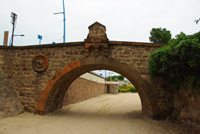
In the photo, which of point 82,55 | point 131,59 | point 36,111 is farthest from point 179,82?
point 36,111

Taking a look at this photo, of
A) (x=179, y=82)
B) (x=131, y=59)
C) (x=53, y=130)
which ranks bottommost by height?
(x=53, y=130)

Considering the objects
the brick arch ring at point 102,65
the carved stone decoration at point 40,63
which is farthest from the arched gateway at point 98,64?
the carved stone decoration at point 40,63

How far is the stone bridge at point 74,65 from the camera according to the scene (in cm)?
617

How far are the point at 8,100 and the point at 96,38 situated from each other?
477cm

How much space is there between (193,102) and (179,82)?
33.1 inches

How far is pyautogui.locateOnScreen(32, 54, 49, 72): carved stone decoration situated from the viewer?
686cm

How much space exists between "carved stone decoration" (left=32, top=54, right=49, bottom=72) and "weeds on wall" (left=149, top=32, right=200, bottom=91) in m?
4.82

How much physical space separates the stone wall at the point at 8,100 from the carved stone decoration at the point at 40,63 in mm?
1528

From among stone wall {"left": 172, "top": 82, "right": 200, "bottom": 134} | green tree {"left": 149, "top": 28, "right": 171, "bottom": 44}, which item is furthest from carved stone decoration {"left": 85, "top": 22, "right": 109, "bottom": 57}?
green tree {"left": 149, "top": 28, "right": 171, "bottom": 44}

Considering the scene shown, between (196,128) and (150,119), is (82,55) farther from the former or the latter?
(196,128)

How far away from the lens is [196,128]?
4.22 metres

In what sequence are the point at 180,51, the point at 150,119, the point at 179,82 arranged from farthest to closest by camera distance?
the point at 150,119 → the point at 179,82 → the point at 180,51

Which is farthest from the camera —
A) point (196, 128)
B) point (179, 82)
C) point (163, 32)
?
point (163, 32)

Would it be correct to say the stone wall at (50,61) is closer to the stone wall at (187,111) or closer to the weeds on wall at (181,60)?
the stone wall at (187,111)
